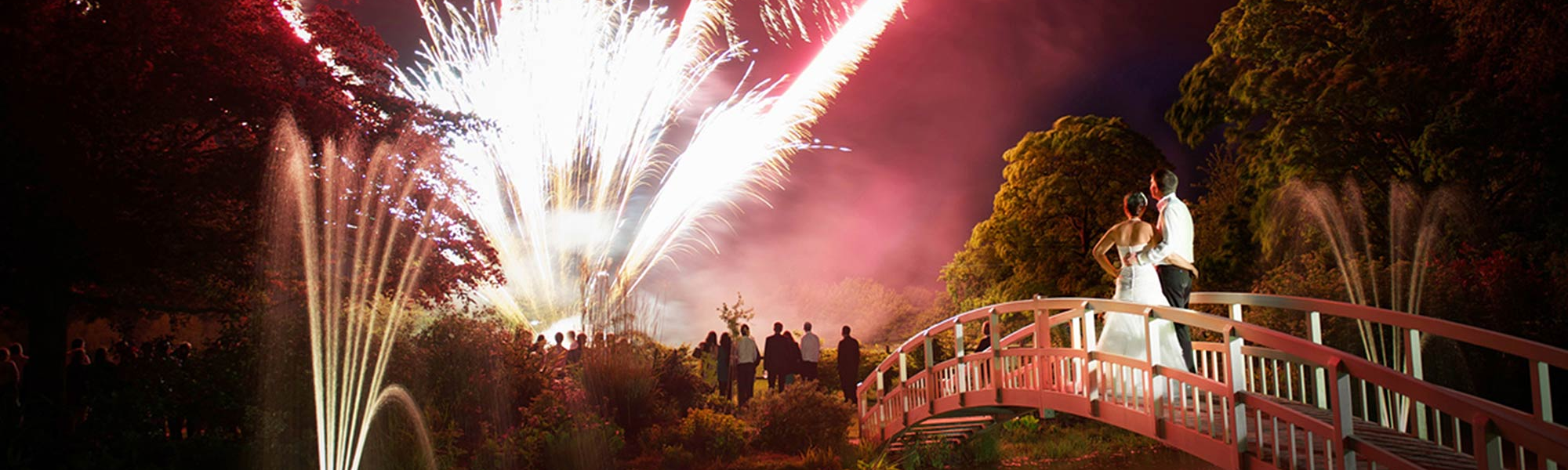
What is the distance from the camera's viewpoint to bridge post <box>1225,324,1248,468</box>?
24.0ft

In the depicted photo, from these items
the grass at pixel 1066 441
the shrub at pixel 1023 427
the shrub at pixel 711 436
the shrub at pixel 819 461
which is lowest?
the grass at pixel 1066 441

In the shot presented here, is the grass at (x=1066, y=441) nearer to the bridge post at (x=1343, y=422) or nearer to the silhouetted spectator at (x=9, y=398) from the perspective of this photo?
the bridge post at (x=1343, y=422)

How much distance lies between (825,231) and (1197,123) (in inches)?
1188

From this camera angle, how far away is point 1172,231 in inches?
339

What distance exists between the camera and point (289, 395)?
11461 mm

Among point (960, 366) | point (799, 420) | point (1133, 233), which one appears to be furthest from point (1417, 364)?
point (799, 420)

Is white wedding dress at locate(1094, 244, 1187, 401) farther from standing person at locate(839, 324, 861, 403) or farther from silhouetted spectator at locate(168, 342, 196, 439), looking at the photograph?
silhouetted spectator at locate(168, 342, 196, 439)

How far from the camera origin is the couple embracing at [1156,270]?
862 centimetres

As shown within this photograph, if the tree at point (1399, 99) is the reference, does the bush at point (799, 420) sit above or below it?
below

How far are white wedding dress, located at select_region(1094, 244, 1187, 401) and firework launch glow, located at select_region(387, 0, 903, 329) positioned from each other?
10.6 meters

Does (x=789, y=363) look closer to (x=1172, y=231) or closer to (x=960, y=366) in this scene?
(x=960, y=366)

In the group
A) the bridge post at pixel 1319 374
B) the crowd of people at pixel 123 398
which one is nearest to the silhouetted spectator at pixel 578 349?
the crowd of people at pixel 123 398

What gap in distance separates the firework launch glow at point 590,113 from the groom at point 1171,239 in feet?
36.3

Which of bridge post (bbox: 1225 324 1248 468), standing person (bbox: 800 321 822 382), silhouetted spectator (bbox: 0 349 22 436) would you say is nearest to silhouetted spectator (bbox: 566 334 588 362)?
standing person (bbox: 800 321 822 382)
